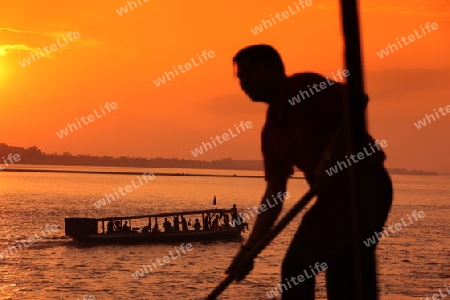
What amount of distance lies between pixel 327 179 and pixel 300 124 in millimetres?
390

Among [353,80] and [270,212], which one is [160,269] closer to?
[270,212]

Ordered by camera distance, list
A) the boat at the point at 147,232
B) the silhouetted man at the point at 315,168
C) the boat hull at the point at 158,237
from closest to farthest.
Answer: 1. the silhouetted man at the point at 315,168
2. the boat at the point at 147,232
3. the boat hull at the point at 158,237

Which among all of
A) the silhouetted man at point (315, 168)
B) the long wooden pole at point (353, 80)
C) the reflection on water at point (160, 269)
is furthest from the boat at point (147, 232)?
the long wooden pole at point (353, 80)

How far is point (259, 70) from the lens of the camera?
3.65 metres

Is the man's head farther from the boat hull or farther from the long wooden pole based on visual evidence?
the boat hull

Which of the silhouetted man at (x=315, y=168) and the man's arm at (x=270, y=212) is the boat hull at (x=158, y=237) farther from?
the silhouetted man at (x=315, y=168)

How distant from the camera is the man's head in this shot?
3.63 m

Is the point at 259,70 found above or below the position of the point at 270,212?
above

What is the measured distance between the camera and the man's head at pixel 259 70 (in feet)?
11.9

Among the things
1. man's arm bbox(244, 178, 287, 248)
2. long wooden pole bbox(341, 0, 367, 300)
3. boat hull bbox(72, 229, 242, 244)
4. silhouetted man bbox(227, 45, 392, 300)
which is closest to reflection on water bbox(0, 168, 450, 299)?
boat hull bbox(72, 229, 242, 244)

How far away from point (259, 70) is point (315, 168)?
556 mm

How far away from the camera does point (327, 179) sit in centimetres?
331

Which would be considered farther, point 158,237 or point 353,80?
point 158,237

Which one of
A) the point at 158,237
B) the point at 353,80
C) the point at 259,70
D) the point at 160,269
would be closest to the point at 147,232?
the point at 158,237
